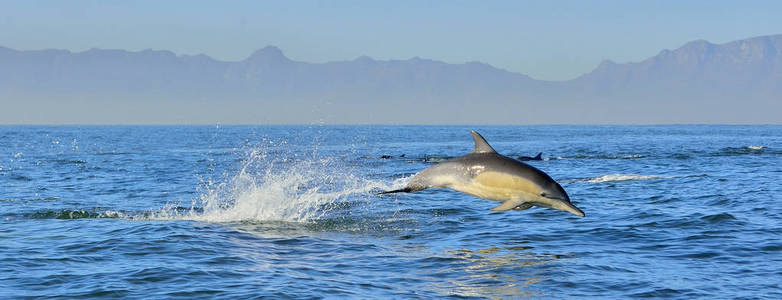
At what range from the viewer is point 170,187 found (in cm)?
3206

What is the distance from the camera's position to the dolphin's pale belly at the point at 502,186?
14.3 m

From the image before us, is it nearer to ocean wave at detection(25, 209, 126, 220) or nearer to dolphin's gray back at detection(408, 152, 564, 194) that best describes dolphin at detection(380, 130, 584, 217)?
dolphin's gray back at detection(408, 152, 564, 194)

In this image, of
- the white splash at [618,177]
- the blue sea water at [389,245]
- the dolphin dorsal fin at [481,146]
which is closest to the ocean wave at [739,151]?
the white splash at [618,177]

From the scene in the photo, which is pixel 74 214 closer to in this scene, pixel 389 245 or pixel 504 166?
pixel 389 245

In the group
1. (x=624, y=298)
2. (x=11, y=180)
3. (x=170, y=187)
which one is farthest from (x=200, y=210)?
(x=11, y=180)

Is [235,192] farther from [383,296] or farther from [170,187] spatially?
[383,296]

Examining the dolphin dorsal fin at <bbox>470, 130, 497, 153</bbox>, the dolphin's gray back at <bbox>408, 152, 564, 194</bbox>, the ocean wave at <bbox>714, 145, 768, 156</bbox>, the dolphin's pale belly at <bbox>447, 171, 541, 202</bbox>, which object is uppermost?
the dolphin dorsal fin at <bbox>470, 130, 497, 153</bbox>

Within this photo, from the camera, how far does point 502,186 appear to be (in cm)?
1439

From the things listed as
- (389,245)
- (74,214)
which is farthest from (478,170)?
(74,214)

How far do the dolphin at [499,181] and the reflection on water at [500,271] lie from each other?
1000 millimetres

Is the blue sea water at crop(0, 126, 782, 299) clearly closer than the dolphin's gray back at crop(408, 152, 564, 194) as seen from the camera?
Yes

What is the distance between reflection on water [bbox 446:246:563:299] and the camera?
12.0 m

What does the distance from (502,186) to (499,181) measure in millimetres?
108

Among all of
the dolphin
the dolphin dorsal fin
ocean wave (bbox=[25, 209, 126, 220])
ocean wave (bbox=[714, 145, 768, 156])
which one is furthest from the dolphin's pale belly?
ocean wave (bbox=[714, 145, 768, 156])
